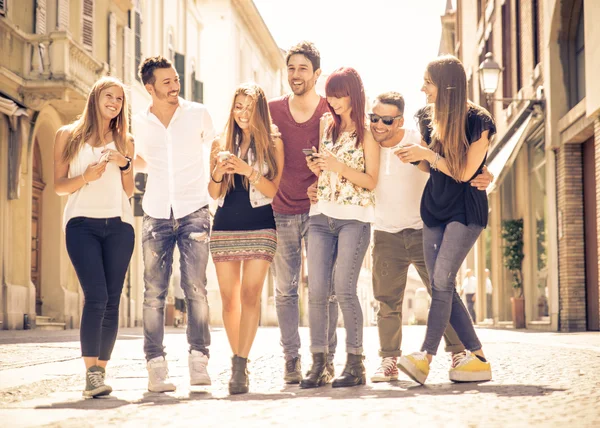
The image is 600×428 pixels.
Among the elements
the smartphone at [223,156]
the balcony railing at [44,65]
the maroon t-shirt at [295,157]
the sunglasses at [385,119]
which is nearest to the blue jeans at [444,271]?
the sunglasses at [385,119]

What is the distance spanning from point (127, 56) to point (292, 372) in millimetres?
21049

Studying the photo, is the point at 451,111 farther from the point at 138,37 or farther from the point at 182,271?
the point at 138,37

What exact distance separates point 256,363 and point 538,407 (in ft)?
14.2

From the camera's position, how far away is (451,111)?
6.43m

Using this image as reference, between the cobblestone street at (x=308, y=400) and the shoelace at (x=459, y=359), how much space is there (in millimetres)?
132

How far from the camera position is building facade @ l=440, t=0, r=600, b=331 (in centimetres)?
1703

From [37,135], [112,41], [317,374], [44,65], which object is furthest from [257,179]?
[112,41]

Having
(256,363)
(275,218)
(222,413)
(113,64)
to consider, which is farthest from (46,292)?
(222,413)

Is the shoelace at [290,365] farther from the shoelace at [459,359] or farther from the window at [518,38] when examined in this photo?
Answer: the window at [518,38]

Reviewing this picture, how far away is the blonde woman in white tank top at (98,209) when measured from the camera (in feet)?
20.3

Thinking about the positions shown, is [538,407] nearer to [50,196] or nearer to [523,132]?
[523,132]

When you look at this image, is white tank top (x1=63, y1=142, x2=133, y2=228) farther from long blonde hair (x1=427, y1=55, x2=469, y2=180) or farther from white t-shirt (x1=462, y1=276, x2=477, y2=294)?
white t-shirt (x1=462, y1=276, x2=477, y2=294)

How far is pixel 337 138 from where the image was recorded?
6730 millimetres

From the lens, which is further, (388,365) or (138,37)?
(138,37)
